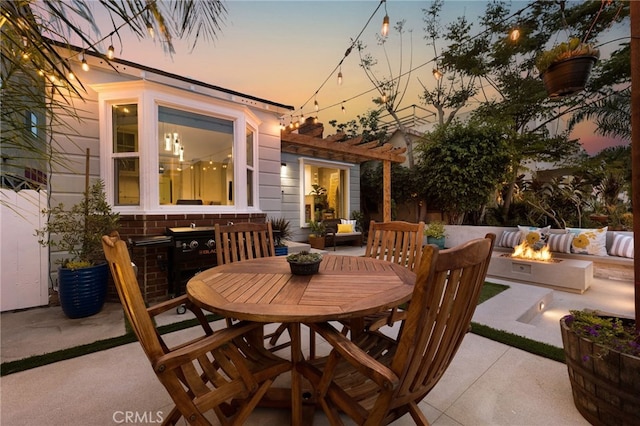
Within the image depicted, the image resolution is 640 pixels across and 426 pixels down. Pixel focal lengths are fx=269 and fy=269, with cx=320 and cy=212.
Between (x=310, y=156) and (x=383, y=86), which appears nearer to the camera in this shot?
(x=310, y=156)

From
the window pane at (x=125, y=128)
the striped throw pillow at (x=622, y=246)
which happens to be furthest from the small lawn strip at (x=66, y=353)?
the striped throw pillow at (x=622, y=246)

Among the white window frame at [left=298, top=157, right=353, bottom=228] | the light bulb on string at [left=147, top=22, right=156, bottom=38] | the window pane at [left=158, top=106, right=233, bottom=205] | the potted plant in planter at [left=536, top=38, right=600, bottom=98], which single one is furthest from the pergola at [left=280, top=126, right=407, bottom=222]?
the potted plant in planter at [left=536, top=38, right=600, bottom=98]

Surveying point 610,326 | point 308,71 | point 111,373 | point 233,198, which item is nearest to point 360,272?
point 610,326

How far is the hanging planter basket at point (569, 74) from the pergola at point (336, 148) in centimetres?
405

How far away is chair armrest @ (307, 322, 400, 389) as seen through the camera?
0.83m

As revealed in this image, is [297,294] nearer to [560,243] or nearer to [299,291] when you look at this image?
[299,291]

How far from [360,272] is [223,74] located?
4820 millimetres

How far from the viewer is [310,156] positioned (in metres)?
7.39

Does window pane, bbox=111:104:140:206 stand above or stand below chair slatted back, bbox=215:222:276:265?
above

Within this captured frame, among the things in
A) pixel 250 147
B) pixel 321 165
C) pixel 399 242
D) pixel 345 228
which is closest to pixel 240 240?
pixel 399 242

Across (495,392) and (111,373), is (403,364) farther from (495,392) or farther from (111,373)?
(111,373)

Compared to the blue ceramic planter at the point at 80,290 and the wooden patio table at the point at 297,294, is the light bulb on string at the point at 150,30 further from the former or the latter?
the blue ceramic planter at the point at 80,290

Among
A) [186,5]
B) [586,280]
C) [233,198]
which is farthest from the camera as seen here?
[233,198]

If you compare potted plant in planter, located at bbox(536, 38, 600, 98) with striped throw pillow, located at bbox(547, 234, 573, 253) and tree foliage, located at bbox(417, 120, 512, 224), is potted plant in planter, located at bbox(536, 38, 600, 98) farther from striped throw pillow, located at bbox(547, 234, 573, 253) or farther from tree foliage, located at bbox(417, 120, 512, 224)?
tree foliage, located at bbox(417, 120, 512, 224)
